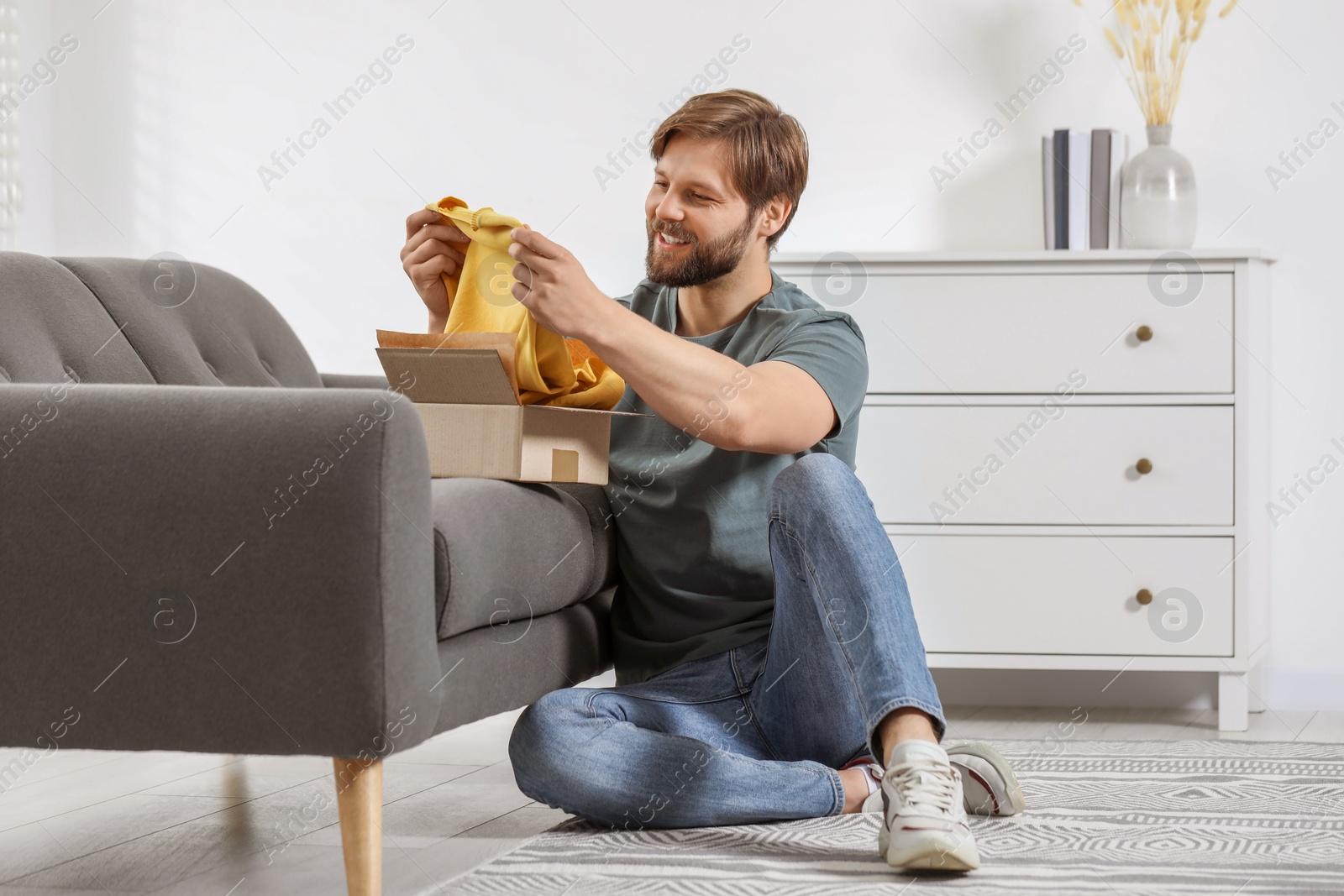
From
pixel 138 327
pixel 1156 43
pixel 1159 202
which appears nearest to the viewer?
pixel 138 327

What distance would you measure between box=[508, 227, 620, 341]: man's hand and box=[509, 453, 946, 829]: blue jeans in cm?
28

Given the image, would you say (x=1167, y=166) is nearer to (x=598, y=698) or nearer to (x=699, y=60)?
(x=699, y=60)

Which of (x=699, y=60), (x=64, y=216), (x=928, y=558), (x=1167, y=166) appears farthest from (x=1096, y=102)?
(x=64, y=216)

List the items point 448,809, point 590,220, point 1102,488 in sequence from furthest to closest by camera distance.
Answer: point 590,220, point 1102,488, point 448,809

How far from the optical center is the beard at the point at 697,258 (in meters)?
1.55

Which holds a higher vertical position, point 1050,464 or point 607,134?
point 607,134

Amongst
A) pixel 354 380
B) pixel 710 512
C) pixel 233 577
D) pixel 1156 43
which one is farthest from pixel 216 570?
pixel 1156 43

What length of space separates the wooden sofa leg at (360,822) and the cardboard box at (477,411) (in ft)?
1.14

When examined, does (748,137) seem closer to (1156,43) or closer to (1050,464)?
(1050,464)

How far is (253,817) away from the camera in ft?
5.36

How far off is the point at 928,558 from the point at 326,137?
5.51ft

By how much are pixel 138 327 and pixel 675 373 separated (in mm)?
846

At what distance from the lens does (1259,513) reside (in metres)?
2.31

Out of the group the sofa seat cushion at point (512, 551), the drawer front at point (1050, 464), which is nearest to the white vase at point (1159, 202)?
the drawer front at point (1050, 464)
